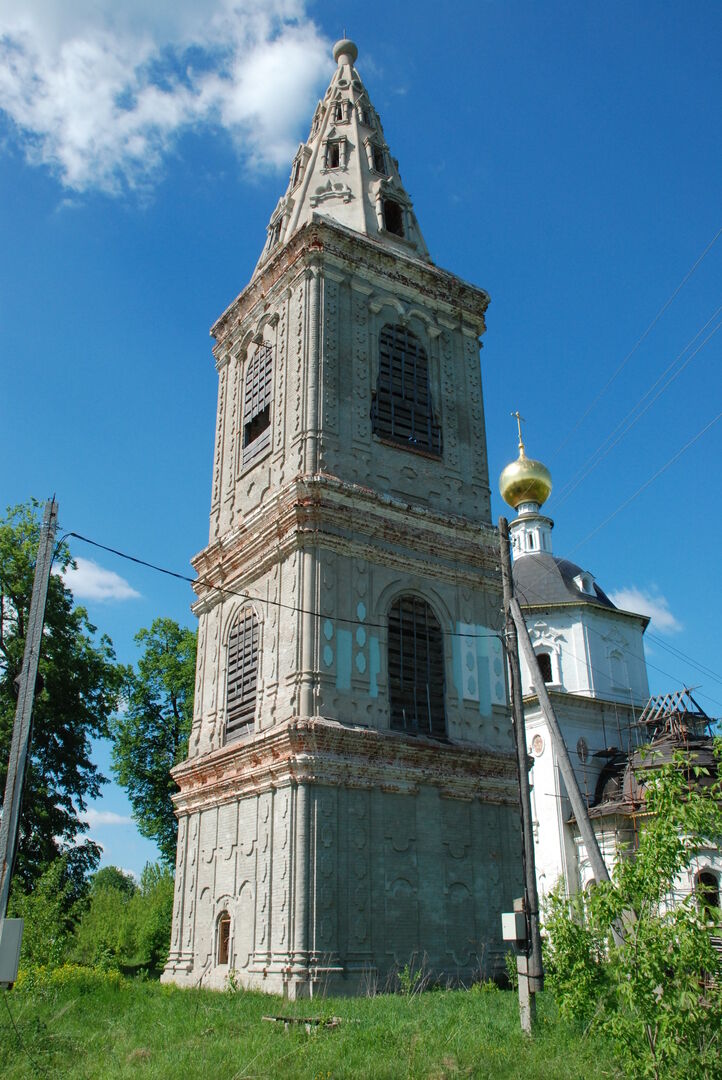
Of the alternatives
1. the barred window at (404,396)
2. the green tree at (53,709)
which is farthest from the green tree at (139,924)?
the barred window at (404,396)

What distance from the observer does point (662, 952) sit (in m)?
8.33

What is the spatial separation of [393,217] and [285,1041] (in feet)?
67.8

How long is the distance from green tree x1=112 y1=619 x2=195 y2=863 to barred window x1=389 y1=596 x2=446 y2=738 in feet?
44.7

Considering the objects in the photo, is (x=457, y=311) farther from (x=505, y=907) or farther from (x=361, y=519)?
(x=505, y=907)

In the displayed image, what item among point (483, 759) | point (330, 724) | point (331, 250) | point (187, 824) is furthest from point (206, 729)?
point (331, 250)

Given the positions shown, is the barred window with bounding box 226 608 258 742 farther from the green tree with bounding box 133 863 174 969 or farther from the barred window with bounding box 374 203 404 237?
the green tree with bounding box 133 863 174 969

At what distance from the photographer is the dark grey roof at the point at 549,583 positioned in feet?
132

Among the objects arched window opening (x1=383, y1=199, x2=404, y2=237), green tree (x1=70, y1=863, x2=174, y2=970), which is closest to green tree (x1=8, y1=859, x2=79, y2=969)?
green tree (x1=70, y1=863, x2=174, y2=970)

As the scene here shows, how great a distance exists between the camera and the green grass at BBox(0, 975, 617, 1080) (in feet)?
30.2

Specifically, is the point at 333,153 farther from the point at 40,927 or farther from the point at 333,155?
the point at 40,927

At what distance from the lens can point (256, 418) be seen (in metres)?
22.2

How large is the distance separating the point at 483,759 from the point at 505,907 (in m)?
2.72

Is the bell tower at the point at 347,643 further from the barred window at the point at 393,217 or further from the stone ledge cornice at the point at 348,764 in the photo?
the barred window at the point at 393,217

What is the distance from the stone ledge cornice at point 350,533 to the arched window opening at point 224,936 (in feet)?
21.2
